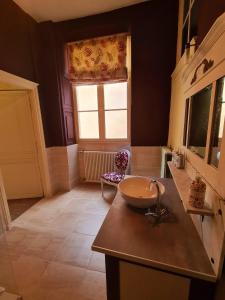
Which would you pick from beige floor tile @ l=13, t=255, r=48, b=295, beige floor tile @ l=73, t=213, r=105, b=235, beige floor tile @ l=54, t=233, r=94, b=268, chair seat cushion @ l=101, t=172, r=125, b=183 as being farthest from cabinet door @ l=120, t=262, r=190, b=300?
chair seat cushion @ l=101, t=172, r=125, b=183

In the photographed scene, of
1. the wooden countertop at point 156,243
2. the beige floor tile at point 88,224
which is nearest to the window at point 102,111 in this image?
the beige floor tile at point 88,224

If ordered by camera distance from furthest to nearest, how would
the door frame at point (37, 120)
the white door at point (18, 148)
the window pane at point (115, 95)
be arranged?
the window pane at point (115, 95) → the white door at point (18, 148) → the door frame at point (37, 120)

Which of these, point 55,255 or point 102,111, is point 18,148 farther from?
point 55,255

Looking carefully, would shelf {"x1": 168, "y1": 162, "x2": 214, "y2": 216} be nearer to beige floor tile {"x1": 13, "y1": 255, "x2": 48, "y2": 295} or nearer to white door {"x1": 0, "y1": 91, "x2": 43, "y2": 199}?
beige floor tile {"x1": 13, "y1": 255, "x2": 48, "y2": 295}

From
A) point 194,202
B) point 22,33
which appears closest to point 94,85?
point 22,33

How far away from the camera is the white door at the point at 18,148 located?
2.58 m

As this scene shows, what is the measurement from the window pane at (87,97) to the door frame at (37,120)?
2.93 feet

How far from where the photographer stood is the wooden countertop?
0.69 metres

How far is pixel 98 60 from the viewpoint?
285 cm

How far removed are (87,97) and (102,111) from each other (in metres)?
0.45

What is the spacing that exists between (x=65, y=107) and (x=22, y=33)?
127 cm

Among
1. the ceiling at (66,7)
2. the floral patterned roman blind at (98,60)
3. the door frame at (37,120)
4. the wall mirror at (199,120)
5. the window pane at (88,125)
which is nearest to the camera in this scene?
the wall mirror at (199,120)

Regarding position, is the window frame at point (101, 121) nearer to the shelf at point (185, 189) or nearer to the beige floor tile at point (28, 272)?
the shelf at point (185, 189)

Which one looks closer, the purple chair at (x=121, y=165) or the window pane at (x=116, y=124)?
the purple chair at (x=121, y=165)
